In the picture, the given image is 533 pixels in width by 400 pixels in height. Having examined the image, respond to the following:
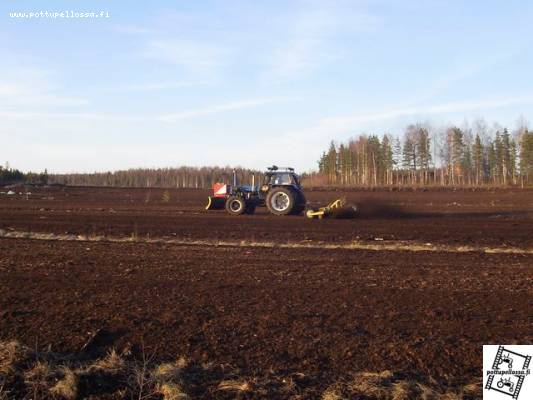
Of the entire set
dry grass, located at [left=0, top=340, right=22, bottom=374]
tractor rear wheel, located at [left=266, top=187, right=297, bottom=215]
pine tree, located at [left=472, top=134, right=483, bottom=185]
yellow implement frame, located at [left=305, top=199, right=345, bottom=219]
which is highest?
pine tree, located at [left=472, top=134, right=483, bottom=185]

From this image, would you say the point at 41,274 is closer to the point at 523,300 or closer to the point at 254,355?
the point at 254,355

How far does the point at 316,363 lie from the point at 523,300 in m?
4.22

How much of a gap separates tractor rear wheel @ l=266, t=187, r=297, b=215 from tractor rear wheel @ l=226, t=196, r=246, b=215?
148cm

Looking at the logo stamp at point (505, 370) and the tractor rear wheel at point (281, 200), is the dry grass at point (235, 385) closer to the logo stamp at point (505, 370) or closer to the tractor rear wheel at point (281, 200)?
the logo stamp at point (505, 370)

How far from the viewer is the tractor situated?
Result: 24828mm

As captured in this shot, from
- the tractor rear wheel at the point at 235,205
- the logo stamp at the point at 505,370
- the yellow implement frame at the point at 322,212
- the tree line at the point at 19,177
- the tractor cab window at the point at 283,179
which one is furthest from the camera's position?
the tree line at the point at 19,177

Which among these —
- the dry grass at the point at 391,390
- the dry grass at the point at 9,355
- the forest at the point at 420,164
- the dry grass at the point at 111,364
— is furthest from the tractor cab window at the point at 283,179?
the forest at the point at 420,164

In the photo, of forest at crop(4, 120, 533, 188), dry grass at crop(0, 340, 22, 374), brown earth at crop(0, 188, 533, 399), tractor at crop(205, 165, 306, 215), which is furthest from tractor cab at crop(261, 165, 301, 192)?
forest at crop(4, 120, 533, 188)

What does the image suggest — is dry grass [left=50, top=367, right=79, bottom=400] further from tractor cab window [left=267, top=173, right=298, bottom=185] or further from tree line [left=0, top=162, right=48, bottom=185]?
tree line [left=0, top=162, right=48, bottom=185]

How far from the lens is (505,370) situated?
543 cm

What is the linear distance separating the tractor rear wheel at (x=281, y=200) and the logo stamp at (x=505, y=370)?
1875 cm

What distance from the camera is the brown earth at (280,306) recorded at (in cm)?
610

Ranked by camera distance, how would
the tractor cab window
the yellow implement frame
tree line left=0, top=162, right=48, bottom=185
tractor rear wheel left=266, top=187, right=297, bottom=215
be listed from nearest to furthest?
the yellow implement frame, tractor rear wheel left=266, top=187, right=297, bottom=215, the tractor cab window, tree line left=0, top=162, right=48, bottom=185

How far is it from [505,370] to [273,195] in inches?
777
